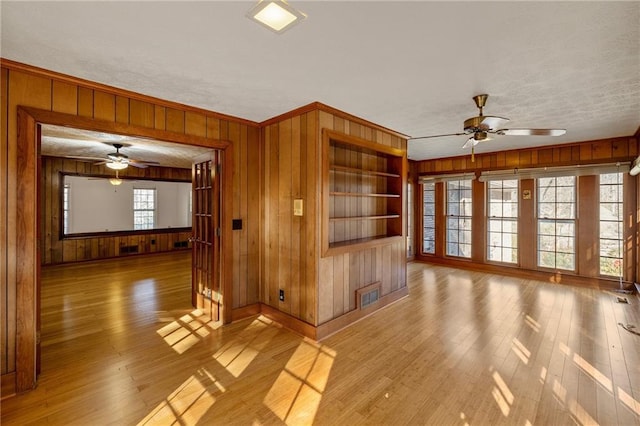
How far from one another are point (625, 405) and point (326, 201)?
9.37ft

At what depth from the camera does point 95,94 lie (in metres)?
2.61

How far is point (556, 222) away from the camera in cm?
554

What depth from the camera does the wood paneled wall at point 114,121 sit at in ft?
7.27

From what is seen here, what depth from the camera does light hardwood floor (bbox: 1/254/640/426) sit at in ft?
6.77

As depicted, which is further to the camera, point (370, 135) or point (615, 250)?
point (615, 250)

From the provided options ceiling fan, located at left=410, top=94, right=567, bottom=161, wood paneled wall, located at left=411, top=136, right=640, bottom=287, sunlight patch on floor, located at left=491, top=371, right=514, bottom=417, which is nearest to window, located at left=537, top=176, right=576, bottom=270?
wood paneled wall, located at left=411, top=136, right=640, bottom=287

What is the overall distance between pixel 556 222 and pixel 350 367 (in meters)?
5.23

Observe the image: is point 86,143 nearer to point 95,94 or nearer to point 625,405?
point 95,94

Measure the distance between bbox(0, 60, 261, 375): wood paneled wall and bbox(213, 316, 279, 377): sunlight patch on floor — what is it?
1.39ft

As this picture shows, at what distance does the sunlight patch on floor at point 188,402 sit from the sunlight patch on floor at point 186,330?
24.6 inches

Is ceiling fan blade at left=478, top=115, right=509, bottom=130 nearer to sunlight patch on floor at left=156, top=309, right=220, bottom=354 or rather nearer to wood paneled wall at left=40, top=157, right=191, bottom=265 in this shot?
sunlight patch on floor at left=156, top=309, right=220, bottom=354

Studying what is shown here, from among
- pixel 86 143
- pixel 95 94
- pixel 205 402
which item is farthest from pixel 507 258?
pixel 86 143

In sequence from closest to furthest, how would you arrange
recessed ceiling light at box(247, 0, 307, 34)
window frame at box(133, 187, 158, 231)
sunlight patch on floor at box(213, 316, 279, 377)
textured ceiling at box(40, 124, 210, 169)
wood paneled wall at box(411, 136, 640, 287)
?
recessed ceiling light at box(247, 0, 307, 34)
sunlight patch on floor at box(213, 316, 279, 377)
textured ceiling at box(40, 124, 210, 169)
wood paneled wall at box(411, 136, 640, 287)
window frame at box(133, 187, 158, 231)

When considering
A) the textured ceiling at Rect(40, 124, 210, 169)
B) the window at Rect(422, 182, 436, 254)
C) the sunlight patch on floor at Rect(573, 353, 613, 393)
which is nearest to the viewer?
the sunlight patch on floor at Rect(573, 353, 613, 393)
